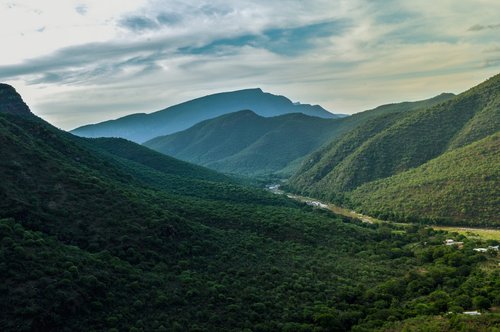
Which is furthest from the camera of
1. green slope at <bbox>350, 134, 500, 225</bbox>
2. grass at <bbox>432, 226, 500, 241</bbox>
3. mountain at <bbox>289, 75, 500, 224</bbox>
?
mountain at <bbox>289, 75, 500, 224</bbox>

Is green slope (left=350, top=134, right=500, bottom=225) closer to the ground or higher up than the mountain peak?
closer to the ground

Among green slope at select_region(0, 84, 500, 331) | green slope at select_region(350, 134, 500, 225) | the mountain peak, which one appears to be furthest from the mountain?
the mountain peak

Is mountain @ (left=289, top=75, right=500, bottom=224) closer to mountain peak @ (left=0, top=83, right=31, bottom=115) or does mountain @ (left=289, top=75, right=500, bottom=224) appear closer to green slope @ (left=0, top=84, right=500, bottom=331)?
green slope @ (left=0, top=84, right=500, bottom=331)

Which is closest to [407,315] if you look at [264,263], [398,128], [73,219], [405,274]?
[405,274]

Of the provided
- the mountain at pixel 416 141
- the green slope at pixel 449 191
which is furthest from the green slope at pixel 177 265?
the mountain at pixel 416 141

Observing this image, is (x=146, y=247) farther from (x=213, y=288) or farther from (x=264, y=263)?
(x=264, y=263)

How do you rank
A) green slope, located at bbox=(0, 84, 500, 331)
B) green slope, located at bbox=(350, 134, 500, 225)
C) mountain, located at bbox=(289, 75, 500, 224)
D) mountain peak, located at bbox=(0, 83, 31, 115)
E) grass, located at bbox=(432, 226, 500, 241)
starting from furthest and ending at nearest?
mountain, located at bbox=(289, 75, 500, 224)
mountain peak, located at bbox=(0, 83, 31, 115)
green slope, located at bbox=(350, 134, 500, 225)
grass, located at bbox=(432, 226, 500, 241)
green slope, located at bbox=(0, 84, 500, 331)

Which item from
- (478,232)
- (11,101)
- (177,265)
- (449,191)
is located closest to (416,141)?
(449,191)

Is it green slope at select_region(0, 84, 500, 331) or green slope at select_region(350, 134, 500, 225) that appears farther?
green slope at select_region(350, 134, 500, 225)
